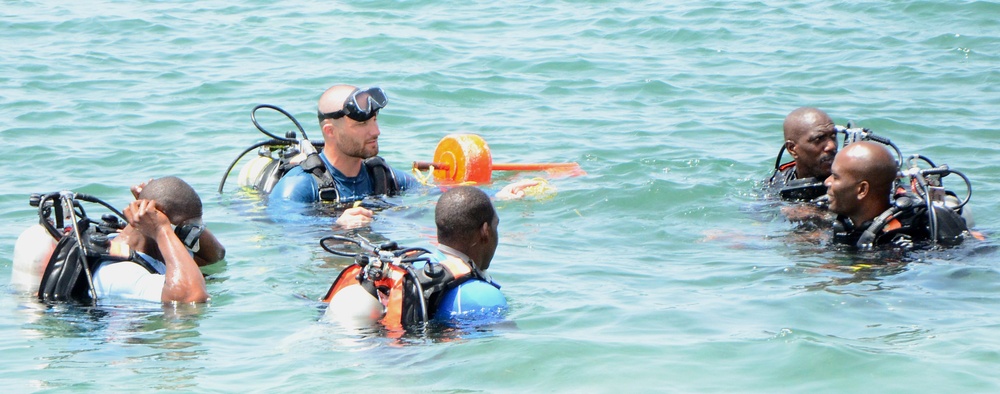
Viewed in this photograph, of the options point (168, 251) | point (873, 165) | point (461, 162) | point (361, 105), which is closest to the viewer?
point (168, 251)

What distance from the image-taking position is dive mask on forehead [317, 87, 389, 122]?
7629 millimetres

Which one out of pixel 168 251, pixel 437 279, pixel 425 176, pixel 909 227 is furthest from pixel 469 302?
pixel 425 176

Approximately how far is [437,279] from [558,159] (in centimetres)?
539

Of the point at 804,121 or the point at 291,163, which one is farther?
the point at 291,163

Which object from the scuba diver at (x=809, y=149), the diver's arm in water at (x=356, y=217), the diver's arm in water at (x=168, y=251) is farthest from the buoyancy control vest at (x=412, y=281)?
the scuba diver at (x=809, y=149)

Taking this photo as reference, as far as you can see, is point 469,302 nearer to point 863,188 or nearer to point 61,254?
point 61,254

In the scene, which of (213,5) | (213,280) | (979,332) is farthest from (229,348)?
(213,5)

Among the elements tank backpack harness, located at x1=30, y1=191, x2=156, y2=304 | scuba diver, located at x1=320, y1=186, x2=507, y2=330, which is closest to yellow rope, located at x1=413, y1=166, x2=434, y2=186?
tank backpack harness, located at x1=30, y1=191, x2=156, y2=304

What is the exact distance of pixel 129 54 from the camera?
14.3 m

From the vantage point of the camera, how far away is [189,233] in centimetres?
579

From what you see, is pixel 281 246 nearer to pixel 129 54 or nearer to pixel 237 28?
pixel 129 54

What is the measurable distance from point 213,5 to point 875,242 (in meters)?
12.8

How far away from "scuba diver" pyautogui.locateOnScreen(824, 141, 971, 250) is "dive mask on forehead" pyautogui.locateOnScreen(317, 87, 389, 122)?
290 cm

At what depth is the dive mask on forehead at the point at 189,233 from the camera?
18.9ft
